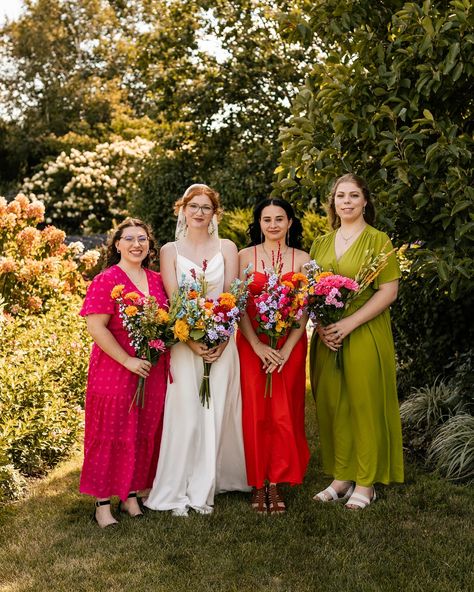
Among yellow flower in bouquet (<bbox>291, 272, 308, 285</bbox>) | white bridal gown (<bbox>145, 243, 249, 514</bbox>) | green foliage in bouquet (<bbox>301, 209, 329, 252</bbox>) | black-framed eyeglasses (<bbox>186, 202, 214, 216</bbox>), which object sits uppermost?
green foliage in bouquet (<bbox>301, 209, 329, 252</bbox>)

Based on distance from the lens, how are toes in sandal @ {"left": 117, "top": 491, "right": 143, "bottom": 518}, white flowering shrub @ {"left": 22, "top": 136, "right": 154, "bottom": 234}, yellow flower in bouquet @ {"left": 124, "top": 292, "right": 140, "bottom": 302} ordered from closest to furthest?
yellow flower in bouquet @ {"left": 124, "top": 292, "right": 140, "bottom": 302}, toes in sandal @ {"left": 117, "top": 491, "right": 143, "bottom": 518}, white flowering shrub @ {"left": 22, "top": 136, "right": 154, "bottom": 234}

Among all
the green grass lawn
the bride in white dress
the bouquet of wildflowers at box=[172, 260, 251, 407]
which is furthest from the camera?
the bride in white dress

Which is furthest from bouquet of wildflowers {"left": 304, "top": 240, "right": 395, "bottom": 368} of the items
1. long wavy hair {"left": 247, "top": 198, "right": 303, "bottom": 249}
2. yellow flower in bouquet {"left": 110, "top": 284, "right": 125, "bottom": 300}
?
yellow flower in bouquet {"left": 110, "top": 284, "right": 125, "bottom": 300}

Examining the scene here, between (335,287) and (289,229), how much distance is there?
0.68 meters

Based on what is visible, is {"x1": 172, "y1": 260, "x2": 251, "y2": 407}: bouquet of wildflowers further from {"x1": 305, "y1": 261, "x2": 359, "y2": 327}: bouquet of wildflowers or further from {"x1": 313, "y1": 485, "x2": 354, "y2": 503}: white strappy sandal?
{"x1": 313, "y1": 485, "x2": 354, "y2": 503}: white strappy sandal

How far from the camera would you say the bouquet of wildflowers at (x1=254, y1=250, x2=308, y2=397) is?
4242mm

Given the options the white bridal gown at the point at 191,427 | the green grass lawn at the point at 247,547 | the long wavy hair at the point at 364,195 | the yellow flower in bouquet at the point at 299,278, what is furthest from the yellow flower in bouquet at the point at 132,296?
the long wavy hair at the point at 364,195

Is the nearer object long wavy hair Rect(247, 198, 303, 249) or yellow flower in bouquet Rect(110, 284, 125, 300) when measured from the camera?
yellow flower in bouquet Rect(110, 284, 125, 300)

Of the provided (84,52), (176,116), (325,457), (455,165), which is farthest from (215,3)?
(84,52)

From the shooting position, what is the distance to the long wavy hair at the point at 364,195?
4.49 metres

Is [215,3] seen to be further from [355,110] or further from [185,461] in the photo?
[185,461]

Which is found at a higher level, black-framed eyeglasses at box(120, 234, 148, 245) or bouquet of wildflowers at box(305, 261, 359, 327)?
black-framed eyeglasses at box(120, 234, 148, 245)

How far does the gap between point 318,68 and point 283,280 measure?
176cm

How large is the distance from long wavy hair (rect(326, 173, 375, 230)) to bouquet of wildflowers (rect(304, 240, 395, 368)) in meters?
0.35
